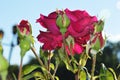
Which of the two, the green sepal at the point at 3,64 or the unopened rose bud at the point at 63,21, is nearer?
the green sepal at the point at 3,64

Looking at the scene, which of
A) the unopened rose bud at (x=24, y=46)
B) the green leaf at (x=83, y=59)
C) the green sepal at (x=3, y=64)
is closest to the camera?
the green sepal at (x=3, y=64)

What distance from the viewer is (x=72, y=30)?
1.08 meters

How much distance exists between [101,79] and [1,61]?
547 mm

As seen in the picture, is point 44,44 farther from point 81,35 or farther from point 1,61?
point 1,61

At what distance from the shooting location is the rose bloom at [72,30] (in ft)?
3.57

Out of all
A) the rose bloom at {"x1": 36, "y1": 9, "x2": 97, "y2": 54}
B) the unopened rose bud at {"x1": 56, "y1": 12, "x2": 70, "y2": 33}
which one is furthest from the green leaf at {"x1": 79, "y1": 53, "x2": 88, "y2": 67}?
the unopened rose bud at {"x1": 56, "y1": 12, "x2": 70, "y2": 33}

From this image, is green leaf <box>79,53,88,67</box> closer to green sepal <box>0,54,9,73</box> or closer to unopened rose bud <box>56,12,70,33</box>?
unopened rose bud <box>56,12,70,33</box>

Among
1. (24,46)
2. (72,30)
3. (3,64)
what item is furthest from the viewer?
(72,30)

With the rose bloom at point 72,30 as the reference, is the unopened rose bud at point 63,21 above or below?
above

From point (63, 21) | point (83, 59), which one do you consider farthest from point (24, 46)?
point (83, 59)

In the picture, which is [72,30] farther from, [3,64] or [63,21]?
[3,64]

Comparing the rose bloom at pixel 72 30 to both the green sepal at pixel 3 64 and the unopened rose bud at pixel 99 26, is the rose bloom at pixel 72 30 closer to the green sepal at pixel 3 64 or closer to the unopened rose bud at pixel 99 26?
the unopened rose bud at pixel 99 26

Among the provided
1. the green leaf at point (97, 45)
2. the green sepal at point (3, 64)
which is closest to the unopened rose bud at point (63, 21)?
the green leaf at point (97, 45)

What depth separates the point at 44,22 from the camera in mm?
1113
